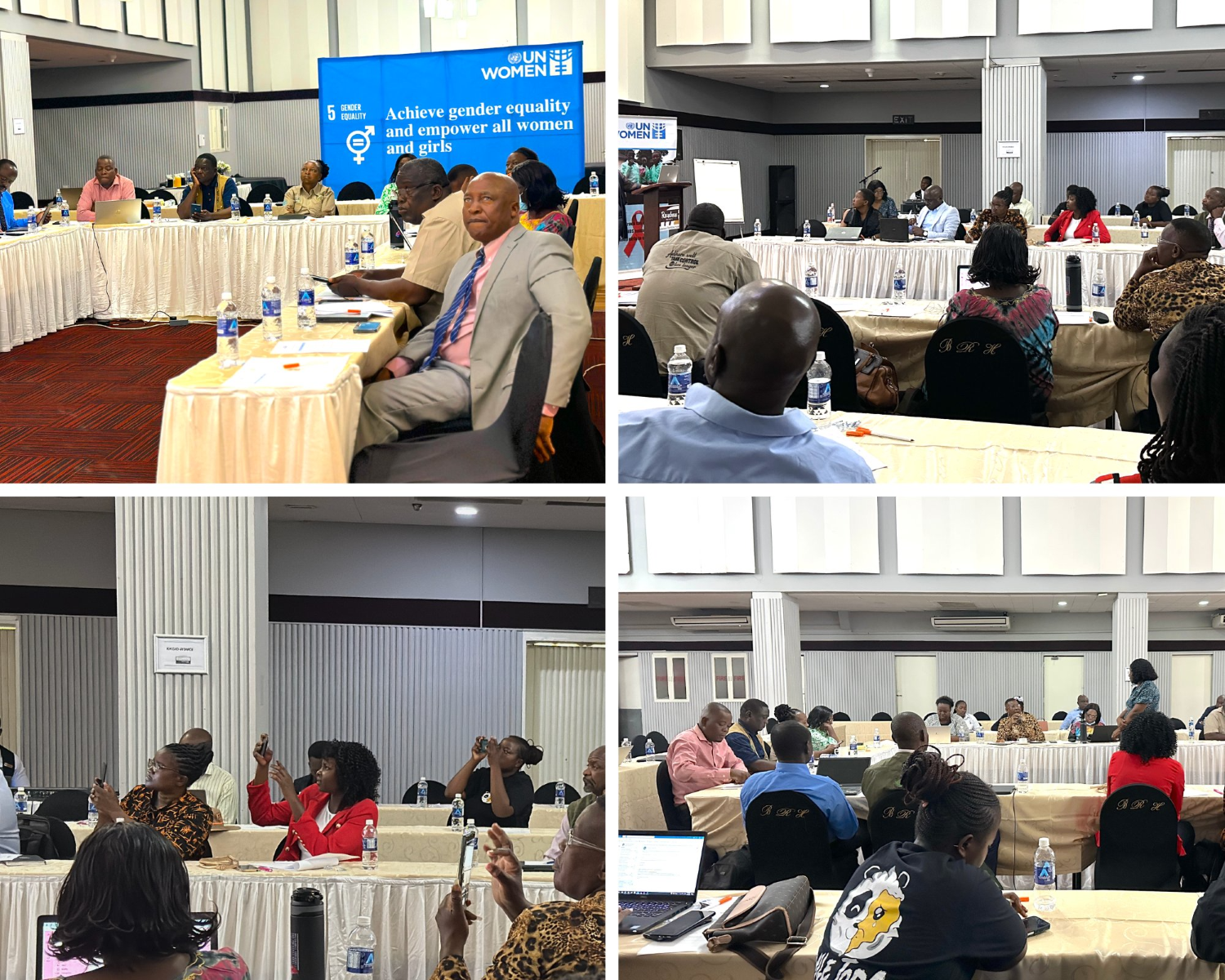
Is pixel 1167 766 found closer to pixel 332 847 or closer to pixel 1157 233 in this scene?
pixel 332 847

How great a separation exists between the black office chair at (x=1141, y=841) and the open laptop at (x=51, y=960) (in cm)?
253

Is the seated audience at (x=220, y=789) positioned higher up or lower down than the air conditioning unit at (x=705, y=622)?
higher up

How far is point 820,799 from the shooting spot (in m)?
3.49

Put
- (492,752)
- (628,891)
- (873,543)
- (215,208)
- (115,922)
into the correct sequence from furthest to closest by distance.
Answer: (215,208)
(873,543)
(492,752)
(628,891)
(115,922)

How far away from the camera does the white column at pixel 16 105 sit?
46.0ft

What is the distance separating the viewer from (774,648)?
8.23 m

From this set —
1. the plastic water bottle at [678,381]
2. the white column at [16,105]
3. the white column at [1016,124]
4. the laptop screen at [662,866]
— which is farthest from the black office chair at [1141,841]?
the white column at [16,105]

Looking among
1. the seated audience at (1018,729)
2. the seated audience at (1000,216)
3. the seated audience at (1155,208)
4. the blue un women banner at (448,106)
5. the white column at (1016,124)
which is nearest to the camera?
the seated audience at (1000,216)

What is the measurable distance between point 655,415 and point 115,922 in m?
1.45

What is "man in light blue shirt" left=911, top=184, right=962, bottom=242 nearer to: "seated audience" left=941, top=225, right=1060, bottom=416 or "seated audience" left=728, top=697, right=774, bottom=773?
"seated audience" left=728, top=697, right=774, bottom=773

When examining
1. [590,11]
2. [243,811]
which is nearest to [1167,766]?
[243,811]

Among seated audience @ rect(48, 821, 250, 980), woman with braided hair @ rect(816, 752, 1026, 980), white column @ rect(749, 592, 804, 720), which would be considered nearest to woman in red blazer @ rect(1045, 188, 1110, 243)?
white column @ rect(749, 592, 804, 720)
